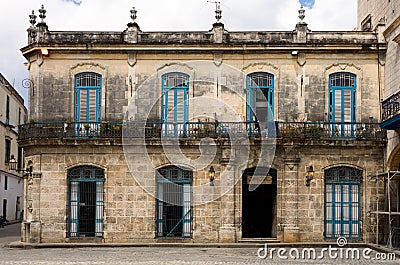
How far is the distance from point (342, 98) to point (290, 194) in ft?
12.9

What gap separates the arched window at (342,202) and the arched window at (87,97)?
8.52 m

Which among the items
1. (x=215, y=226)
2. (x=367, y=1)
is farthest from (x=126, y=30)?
(x=367, y=1)

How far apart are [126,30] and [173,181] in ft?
18.6

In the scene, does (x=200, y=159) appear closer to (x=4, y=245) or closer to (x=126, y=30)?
(x=126, y=30)

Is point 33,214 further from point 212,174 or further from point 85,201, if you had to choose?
point 212,174

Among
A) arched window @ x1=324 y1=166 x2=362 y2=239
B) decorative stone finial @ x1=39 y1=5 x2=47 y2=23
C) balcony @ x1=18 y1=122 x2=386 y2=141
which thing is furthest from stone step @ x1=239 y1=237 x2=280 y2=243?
decorative stone finial @ x1=39 y1=5 x2=47 y2=23

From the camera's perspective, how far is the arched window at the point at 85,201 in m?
23.8

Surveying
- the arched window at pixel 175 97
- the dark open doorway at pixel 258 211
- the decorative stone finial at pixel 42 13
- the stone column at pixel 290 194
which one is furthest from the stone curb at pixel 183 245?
the decorative stone finial at pixel 42 13

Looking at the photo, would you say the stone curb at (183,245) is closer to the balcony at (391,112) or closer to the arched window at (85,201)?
the arched window at (85,201)

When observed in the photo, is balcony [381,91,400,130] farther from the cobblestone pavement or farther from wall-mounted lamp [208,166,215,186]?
wall-mounted lamp [208,166,215,186]

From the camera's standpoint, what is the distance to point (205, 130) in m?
23.7

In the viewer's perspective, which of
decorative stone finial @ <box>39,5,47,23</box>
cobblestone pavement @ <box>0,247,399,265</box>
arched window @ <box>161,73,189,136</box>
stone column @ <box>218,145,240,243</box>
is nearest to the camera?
cobblestone pavement @ <box>0,247,399,265</box>

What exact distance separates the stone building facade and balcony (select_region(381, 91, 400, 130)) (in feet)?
3.02

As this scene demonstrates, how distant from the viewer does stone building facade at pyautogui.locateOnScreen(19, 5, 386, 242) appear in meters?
23.5
